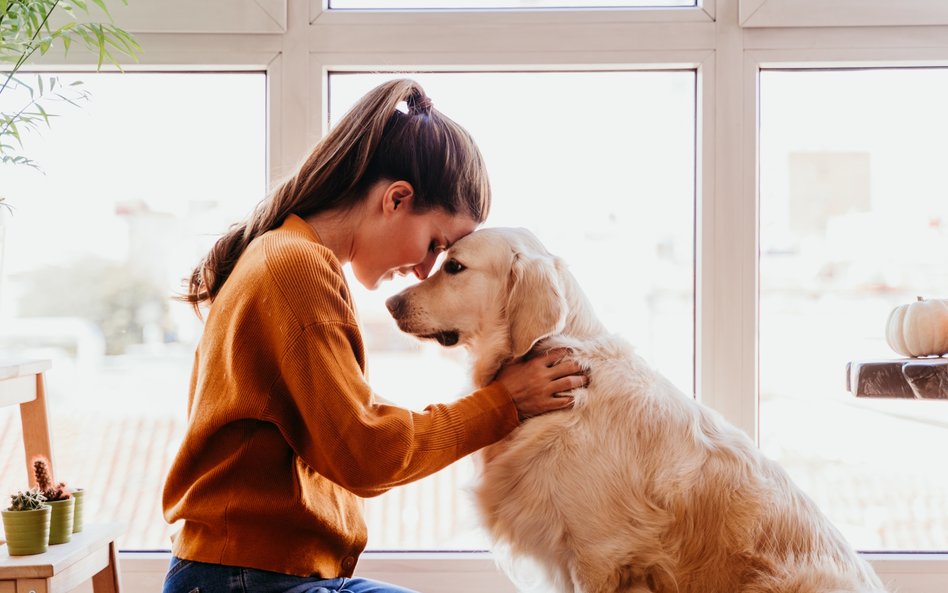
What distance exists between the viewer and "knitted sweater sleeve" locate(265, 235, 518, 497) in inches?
45.8

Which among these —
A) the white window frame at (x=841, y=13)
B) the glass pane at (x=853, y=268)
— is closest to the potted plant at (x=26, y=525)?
the glass pane at (x=853, y=268)

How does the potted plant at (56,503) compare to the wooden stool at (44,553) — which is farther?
the potted plant at (56,503)

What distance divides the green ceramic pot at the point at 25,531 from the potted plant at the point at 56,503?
0.05 m

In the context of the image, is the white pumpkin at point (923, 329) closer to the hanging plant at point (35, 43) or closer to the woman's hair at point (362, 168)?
the woman's hair at point (362, 168)

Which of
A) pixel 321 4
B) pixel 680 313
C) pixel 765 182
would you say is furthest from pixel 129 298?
pixel 765 182

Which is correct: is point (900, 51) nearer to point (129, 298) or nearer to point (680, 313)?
point (680, 313)

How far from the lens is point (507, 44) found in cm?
208

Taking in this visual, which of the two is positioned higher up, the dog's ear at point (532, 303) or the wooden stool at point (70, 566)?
the dog's ear at point (532, 303)

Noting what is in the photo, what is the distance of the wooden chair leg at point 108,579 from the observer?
1786 mm

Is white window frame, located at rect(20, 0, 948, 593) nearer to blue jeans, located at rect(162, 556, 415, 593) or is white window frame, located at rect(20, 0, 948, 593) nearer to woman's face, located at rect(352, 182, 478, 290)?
woman's face, located at rect(352, 182, 478, 290)

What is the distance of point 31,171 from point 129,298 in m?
0.45

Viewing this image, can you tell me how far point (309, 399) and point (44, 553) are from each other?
81 centimetres

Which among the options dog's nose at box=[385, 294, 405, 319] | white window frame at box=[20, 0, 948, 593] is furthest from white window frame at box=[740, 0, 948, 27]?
dog's nose at box=[385, 294, 405, 319]

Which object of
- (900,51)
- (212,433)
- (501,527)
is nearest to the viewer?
(212,433)
